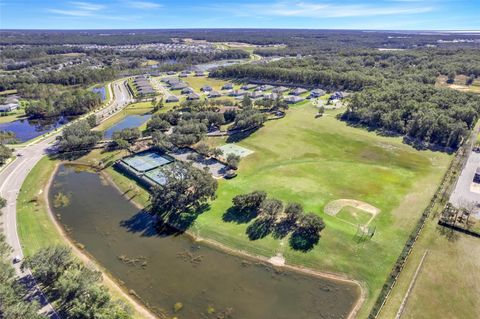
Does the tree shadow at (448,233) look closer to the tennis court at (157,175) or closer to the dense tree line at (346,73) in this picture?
the tennis court at (157,175)

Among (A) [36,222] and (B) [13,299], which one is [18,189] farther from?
(B) [13,299]

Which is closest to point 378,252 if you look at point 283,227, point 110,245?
point 283,227

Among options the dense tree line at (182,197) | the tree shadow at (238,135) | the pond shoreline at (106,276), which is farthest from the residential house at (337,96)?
the pond shoreline at (106,276)

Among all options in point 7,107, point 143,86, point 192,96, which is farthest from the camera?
point 143,86

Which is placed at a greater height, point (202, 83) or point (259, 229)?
point (202, 83)

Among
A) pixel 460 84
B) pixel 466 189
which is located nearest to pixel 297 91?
pixel 460 84

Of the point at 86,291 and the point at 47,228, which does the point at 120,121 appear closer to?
the point at 47,228
